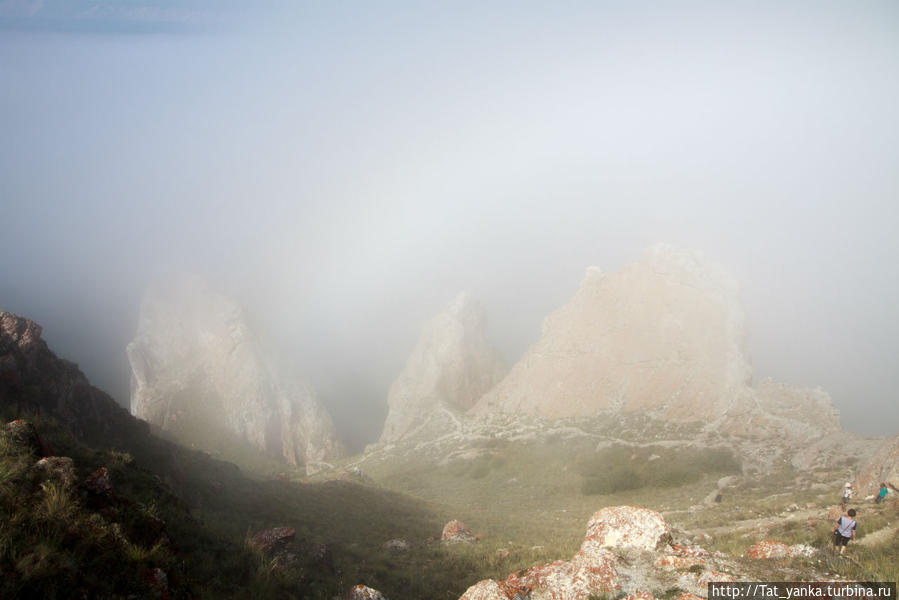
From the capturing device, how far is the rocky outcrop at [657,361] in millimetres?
41500

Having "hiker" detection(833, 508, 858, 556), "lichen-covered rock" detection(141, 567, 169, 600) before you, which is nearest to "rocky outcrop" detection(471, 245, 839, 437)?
"hiker" detection(833, 508, 858, 556)

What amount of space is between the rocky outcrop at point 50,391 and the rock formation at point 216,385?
116 ft

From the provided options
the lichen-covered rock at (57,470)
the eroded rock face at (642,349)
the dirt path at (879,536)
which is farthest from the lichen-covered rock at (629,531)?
the eroded rock face at (642,349)

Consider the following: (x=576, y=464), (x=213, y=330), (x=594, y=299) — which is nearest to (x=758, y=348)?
(x=594, y=299)

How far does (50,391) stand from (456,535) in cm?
1991

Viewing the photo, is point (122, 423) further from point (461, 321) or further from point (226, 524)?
point (461, 321)

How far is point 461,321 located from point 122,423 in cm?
5526

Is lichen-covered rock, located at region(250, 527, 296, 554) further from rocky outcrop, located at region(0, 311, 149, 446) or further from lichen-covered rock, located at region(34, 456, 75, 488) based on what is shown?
rocky outcrop, located at region(0, 311, 149, 446)

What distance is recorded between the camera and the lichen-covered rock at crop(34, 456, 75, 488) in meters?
7.04

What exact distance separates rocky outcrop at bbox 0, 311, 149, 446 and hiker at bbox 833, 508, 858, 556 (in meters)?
27.7

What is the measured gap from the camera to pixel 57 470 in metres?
7.23

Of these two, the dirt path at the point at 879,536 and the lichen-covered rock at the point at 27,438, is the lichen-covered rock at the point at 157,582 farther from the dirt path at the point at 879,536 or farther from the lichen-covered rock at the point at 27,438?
the dirt path at the point at 879,536

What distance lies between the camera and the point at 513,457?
154ft

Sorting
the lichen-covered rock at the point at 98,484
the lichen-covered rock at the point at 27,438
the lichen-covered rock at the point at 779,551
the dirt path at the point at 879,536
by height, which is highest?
the lichen-covered rock at the point at 27,438
